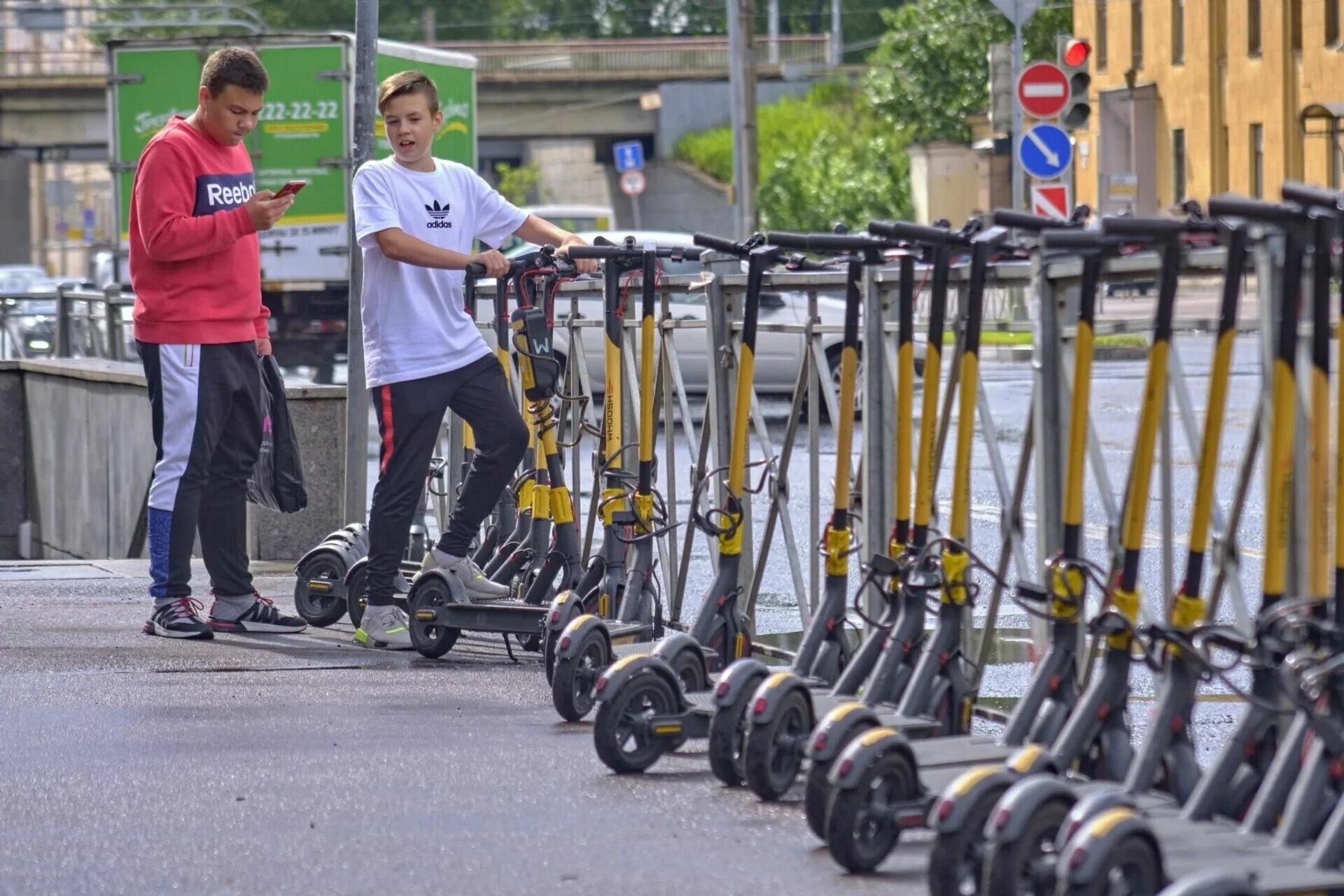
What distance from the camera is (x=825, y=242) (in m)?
5.24

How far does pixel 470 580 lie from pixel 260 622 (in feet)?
3.71

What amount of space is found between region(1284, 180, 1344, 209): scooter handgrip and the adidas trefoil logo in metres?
3.36

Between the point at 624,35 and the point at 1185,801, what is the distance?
97.1m

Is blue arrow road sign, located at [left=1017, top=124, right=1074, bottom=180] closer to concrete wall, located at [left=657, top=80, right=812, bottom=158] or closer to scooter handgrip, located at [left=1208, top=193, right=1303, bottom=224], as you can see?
scooter handgrip, located at [left=1208, top=193, right=1303, bottom=224]

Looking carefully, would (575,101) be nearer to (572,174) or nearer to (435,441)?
(572,174)

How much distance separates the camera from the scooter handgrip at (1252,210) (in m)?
4.00

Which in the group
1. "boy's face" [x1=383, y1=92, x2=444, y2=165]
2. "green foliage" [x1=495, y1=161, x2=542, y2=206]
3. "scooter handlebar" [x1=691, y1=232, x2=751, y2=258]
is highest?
"green foliage" [x1=495, y1=161, x2=542, y2=206]

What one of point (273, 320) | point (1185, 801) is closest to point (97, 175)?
point (273, 320)

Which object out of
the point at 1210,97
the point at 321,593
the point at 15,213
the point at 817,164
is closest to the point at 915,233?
the point at 321,593

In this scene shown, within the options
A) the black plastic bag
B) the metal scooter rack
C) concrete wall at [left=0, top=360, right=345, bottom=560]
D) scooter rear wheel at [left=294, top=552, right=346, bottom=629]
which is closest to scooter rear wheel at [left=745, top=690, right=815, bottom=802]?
the metal scooter rack

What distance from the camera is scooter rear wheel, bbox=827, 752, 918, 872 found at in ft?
14.0

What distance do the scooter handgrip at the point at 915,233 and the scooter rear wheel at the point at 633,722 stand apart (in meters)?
1.16

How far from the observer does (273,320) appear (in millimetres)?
22875

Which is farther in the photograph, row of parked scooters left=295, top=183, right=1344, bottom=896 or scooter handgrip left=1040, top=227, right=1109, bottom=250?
scooter handgrip left=1040, top=227, right=1109, bottom=250
